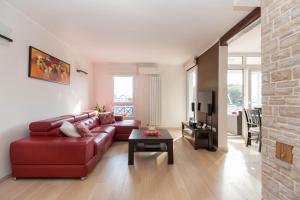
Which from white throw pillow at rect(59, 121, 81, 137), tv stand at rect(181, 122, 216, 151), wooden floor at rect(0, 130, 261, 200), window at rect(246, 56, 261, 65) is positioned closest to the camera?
wooden floor at rect(0, 130, 261, 200)

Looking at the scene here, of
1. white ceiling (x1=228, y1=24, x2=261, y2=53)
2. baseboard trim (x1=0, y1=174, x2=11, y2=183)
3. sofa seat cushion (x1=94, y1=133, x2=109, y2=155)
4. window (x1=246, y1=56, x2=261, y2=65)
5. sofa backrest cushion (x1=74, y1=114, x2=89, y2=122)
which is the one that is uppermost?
white ceiling (x1=228, y1=24, x2=261, y2=53)

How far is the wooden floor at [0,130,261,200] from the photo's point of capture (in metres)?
2.28

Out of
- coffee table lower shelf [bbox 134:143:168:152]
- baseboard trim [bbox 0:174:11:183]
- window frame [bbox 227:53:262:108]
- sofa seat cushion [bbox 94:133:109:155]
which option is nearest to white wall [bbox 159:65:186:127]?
window frame [bbox 227:53:262:108]

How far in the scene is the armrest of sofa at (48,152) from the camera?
103 inches

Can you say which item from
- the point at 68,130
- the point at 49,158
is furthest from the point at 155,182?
the point at 68,130

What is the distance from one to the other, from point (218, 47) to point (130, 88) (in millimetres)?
3809

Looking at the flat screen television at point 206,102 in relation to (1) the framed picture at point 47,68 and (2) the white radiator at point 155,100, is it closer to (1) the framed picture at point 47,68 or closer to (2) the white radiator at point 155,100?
(2) the white radiator at point 155,100

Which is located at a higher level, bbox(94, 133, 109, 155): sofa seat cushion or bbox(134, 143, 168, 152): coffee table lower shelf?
bbox(94, 133, 109, 155): sofa seat cushion

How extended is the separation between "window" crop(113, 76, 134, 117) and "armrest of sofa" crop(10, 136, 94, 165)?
14.6 feet

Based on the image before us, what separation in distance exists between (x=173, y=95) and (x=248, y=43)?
10.6 ft

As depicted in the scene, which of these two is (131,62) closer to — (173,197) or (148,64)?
(148,64)

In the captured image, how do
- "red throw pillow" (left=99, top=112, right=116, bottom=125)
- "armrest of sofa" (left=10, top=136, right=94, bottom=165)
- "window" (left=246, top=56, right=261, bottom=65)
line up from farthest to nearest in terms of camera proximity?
1. "window" (left=246, top=56, right=261, bottom=65)
2. "red throw pillow" (left=99, top=112, right=116, bottom=125)
3. "armrest of sofa" (left=10, top=136, right=94, bottom=165)

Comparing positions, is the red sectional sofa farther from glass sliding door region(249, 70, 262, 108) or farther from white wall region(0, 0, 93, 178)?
glass sliding door region(249, 70, 262, 108)

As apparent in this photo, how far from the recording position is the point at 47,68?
12.3ft
